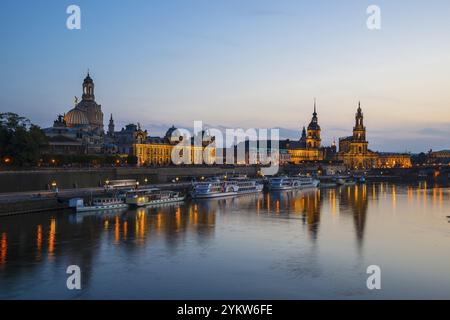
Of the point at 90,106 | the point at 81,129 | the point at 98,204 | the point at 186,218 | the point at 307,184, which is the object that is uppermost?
the point at 90,106

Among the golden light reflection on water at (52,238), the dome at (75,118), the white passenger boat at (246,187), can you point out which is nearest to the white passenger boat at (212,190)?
the white passenger boat at (246,187)

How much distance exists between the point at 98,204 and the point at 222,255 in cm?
1654

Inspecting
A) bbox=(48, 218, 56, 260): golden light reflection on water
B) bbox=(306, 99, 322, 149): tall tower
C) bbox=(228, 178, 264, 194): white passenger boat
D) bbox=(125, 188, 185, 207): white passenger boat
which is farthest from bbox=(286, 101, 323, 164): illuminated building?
bbox=(48, 218, 56, 260): golden light reflection on water

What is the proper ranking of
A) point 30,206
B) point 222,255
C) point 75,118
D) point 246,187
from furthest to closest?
point 75,118, point 246,187, point 30,206, point 222,255

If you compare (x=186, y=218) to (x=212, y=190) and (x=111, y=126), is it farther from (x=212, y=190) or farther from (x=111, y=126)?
(x=111, y=126)

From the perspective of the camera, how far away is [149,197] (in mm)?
42281

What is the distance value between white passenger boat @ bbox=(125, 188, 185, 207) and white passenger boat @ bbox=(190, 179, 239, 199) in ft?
11.9

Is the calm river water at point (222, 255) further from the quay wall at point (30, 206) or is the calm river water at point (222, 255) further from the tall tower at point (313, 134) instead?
the tall tower at point (313, 134)

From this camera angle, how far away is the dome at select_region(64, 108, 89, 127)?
83.4 metres

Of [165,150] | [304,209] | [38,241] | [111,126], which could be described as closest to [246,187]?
[304,209]

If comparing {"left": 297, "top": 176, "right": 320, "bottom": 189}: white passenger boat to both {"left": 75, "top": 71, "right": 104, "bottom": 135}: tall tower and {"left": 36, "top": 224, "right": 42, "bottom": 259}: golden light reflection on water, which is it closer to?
{"left": 75, "top": 71, "right": 104, "bottom": 135}: tall tower
